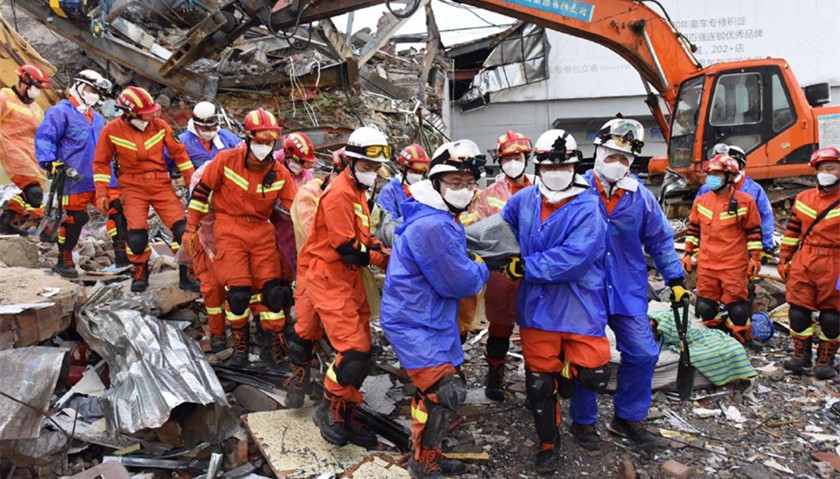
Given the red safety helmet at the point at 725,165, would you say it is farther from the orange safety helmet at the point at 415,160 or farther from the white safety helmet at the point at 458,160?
the white safety helmet at the point at 458,160

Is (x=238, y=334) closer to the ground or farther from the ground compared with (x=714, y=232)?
closer to the ground

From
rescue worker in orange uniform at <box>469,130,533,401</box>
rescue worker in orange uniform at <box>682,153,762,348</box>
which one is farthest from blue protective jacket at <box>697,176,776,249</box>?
rescue worker in orange uniform at <box>469,130,533,401</box>

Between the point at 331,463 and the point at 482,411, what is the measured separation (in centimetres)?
126

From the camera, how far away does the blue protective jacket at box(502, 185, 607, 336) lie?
3.10 m

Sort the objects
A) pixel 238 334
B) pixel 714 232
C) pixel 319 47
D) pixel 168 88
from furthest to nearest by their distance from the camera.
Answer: pixel 168 88, pixel 319 47, pixel 714 232, pixel 238 334

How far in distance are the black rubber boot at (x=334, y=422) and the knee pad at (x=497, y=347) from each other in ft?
4.10

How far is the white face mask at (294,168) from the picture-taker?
4.87 metres

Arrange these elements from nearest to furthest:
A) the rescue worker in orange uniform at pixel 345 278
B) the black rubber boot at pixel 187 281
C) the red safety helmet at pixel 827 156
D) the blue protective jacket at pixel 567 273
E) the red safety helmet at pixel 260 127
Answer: the blue protective jacket at pixel 567 273 → the rescue worker in orange uniform at pixel 345 278 → the red safety helmet at pixel 260 127 → the red safety helmet at pixel 827 156 → the black rubber boot at pixel 187 281

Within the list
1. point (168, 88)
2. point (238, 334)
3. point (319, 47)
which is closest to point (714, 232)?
point (238, 334)

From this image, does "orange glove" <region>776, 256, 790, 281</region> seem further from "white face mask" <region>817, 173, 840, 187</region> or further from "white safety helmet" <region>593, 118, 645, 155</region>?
"white safety helmet" <region>593, 118, 645, 155</region>

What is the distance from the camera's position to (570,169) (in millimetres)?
3223

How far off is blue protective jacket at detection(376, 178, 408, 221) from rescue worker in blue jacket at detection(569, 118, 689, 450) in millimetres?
1688

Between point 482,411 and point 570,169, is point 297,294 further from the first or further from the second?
point 570,169

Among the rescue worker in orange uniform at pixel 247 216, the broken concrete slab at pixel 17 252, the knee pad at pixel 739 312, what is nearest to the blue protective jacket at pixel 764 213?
the knee pad at pixel 739 312
